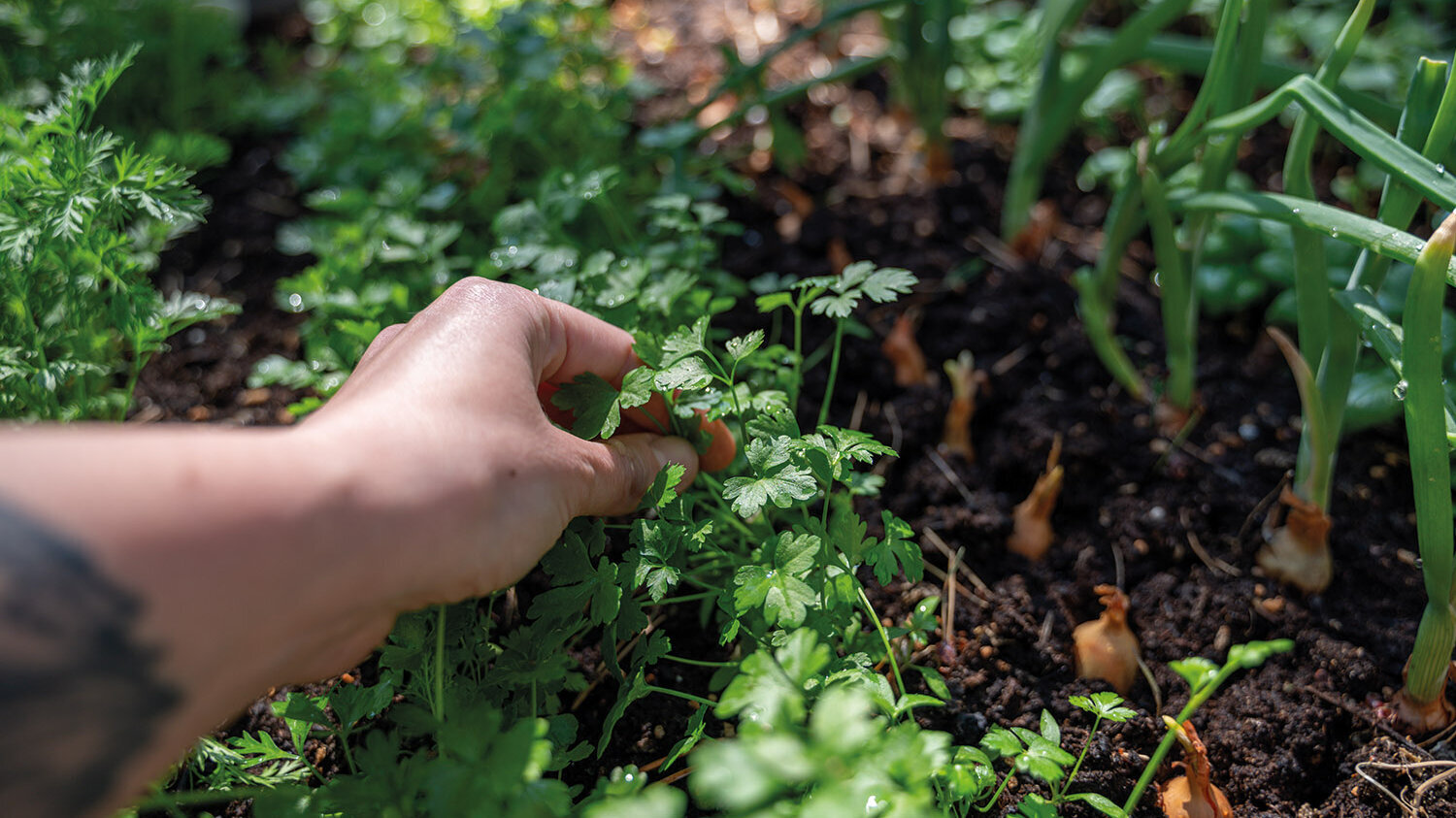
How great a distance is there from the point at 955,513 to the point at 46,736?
1.39 m

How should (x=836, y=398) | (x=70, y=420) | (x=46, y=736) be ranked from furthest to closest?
(x=836, y=398)
(x=70, y=420)
(x=46, y=736)

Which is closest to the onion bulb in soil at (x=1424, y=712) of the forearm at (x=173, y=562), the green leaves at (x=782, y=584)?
the green leaves at (x=782, y=584)

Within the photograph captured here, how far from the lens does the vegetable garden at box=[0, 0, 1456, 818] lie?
119 cm

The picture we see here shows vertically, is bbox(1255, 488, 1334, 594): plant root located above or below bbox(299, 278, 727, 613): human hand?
below

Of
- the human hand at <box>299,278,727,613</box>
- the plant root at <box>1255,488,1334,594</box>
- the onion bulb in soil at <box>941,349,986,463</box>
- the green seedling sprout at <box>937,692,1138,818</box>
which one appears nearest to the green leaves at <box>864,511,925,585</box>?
the green seedling sprout at <box>937,692,1138,818</box>

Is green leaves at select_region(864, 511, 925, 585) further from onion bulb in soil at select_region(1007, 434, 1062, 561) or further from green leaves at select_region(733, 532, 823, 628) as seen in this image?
onion bulb in soil at select_region(1007, 434, 1062, 561)

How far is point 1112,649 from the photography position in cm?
146

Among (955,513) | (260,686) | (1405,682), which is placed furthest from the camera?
(955,513)

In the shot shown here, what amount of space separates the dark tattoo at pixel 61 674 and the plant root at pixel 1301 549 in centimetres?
167

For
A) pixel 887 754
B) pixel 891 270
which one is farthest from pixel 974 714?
pixel 891 270

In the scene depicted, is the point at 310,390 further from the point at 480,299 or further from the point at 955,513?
the point at 955,513

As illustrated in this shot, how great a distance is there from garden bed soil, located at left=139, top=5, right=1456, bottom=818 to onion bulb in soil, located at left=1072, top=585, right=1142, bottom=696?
0.12ft

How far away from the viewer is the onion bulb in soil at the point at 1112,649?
57.5 inches

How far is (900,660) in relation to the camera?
4.73ft
